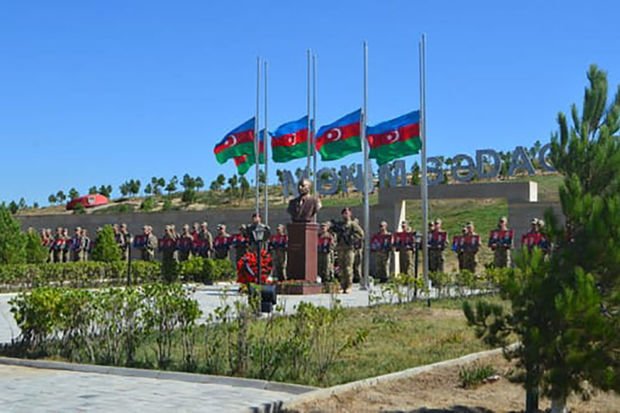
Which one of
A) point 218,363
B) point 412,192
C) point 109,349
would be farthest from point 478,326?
point 412,192

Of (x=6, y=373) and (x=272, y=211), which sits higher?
(x=272, y=211)

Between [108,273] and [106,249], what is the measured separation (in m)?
3.56

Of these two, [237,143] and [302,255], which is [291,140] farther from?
[302,255]

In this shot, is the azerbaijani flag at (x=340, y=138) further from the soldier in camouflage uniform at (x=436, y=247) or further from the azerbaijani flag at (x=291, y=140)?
the soldier in camouflage uniform at (x=436, y=247)

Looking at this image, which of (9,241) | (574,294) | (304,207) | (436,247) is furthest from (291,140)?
(574,294)

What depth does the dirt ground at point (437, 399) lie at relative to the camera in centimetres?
733

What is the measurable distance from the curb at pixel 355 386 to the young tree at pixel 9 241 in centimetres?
1897

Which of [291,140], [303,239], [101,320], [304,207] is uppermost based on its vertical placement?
[291,140]

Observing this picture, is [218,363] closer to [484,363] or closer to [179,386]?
[179,386]

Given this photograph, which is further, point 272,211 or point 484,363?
point 272,211

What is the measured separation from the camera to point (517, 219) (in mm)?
26750

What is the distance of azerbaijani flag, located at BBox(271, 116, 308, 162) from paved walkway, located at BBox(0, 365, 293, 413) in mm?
17584

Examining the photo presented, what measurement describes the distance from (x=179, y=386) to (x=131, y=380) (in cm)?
66

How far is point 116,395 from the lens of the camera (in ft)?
25.4
